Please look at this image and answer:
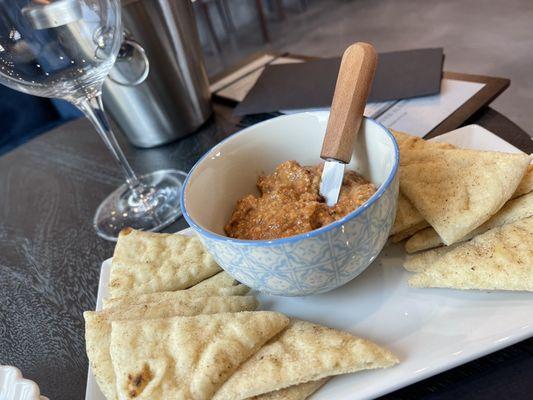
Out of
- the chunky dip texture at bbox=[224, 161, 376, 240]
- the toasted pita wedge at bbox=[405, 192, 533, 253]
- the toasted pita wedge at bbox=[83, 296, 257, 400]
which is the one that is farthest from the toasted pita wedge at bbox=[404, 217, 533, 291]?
the toasted pita wedge at bbox=[83, 296, 257, 400]

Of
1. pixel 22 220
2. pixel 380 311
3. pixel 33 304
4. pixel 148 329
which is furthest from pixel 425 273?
pixel 22 220

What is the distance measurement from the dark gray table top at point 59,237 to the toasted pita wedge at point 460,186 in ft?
0.60

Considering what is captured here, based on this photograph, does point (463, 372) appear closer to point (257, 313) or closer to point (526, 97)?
point (257, 313)

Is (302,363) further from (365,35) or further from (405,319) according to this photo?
(365,35)

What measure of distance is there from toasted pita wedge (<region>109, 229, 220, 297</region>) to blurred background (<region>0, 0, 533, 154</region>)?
180cm

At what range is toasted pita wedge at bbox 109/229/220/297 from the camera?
67 centimetres

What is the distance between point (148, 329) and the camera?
0.54m

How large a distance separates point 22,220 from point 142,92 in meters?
0.43

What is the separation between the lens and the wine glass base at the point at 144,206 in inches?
38.5

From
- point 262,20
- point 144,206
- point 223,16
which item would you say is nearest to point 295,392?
point 144,206

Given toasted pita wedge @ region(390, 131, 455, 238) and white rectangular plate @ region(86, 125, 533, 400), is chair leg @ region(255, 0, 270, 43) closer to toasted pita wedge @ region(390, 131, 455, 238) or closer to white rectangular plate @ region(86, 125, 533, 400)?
toasted pita wedge @ region(390, 131, 455, 238)

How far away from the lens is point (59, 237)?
1.00 m

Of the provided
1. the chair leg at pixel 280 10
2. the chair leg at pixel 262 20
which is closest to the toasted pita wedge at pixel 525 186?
the chair leg at pixel 262 20

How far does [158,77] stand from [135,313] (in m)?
0.66
